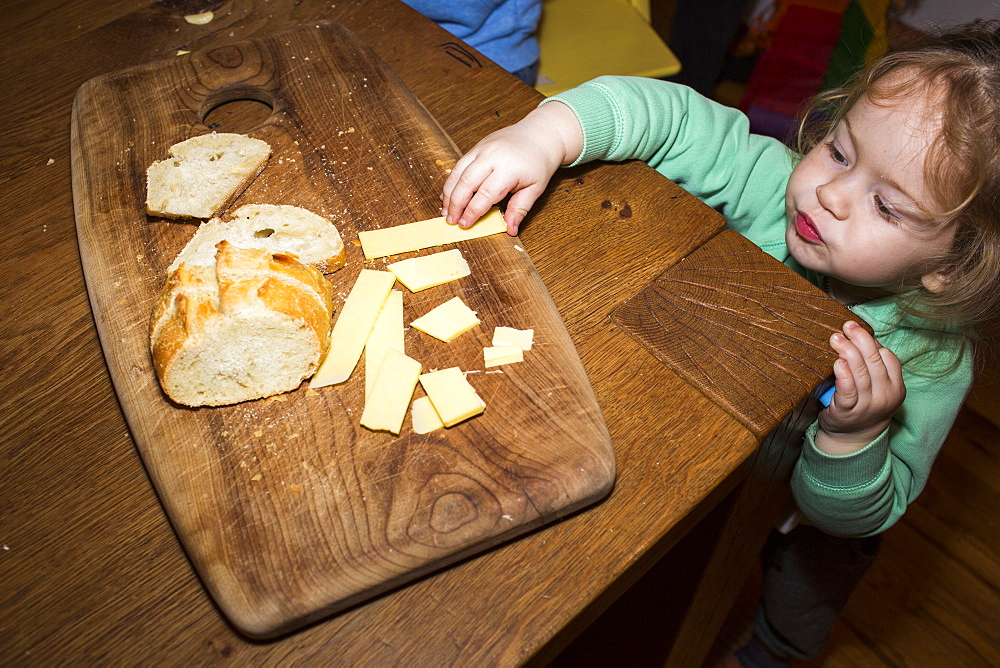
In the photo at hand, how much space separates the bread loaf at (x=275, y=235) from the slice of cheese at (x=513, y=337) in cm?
25

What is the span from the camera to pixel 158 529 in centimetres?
79

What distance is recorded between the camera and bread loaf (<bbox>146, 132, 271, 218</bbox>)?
3.27ft

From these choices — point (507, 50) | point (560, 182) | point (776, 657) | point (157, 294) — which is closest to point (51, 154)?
point (157, 294)

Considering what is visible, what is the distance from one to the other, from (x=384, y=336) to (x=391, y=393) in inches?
3.7

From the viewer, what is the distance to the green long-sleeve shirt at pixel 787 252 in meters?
1.09

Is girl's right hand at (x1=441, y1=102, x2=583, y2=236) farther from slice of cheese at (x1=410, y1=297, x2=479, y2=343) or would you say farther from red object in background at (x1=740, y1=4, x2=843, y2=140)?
red object in background at (x1=740, y1=4, x2=843, y2=140)

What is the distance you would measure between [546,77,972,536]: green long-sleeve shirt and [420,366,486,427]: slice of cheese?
47cm

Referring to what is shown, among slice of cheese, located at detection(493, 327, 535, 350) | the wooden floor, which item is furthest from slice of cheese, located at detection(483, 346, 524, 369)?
the wooden floor

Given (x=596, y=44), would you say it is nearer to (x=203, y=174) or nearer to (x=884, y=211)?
(x=884, y=211)

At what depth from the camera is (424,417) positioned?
32.3 inches

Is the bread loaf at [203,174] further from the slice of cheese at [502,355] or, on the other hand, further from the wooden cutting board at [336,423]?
the slice of cheese at [502,355]

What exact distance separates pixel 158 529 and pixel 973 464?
2159 millimetres

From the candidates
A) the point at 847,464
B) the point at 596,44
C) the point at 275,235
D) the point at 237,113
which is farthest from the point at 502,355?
the point at 596,44

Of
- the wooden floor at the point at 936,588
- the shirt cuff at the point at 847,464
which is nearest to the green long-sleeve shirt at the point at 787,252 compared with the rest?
the shirt cuff at the point at 847,464
